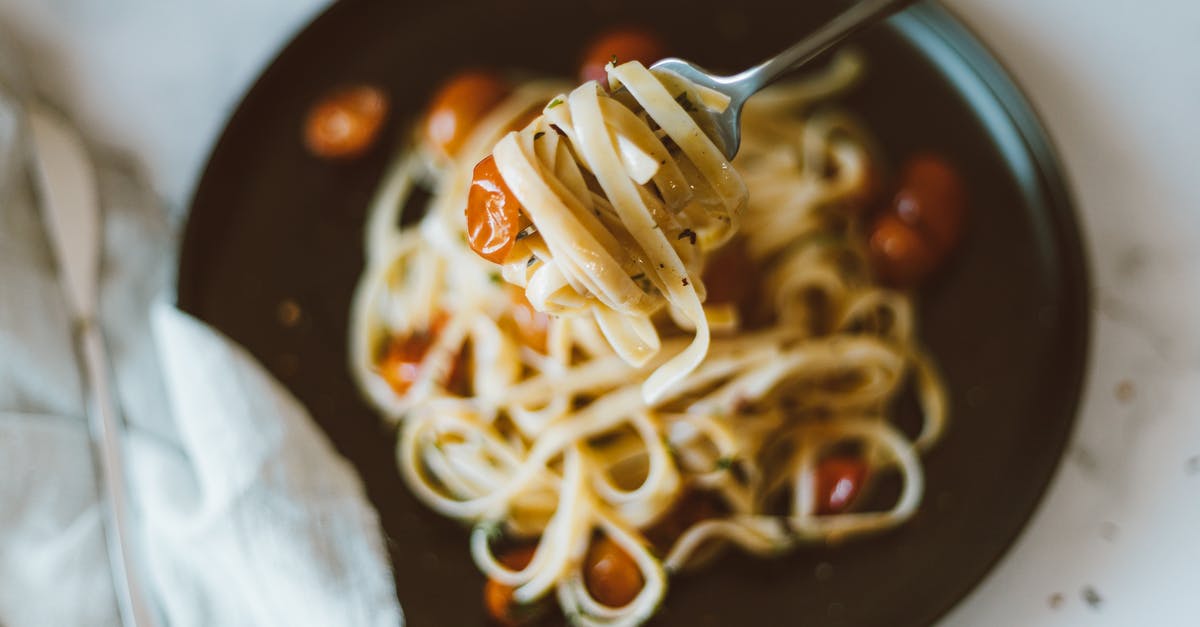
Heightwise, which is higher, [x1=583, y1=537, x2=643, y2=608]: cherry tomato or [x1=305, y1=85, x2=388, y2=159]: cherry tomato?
[x1=305, y1=85, x2=388, y2=159]: cherry tomato

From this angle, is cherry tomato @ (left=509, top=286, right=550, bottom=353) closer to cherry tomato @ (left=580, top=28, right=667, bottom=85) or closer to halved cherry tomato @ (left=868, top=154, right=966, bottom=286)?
cherry tomato @ (left=580, top=28, right=667, bottom=85)

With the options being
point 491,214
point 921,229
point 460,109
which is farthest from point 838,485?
point 460,109

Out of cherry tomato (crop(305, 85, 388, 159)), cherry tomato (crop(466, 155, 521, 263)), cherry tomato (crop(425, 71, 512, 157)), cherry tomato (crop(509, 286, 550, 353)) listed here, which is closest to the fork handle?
cherry tomato (crop(466, 155, 521, 263))

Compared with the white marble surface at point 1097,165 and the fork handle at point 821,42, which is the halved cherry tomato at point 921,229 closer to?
the white marble surface at point 1097,165

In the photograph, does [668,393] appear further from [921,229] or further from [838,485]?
[921,229]

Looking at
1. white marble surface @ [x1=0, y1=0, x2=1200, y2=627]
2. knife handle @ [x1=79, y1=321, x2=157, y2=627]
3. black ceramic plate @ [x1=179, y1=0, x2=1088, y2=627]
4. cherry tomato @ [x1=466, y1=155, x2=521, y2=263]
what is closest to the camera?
cherry tomato @ [x1=466, y1=155, x2=521, y2=263]

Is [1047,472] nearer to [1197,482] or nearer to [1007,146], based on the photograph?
[1197,482]
